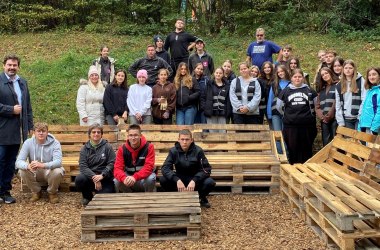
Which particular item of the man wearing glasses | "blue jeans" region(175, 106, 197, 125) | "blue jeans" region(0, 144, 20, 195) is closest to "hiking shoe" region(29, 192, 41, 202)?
"blue jeans" region(0, 144, 20, 195)

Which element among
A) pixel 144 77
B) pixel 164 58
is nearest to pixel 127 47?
pixel 164 58

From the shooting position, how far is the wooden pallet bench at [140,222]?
5707 millimetres

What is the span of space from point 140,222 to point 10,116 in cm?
288

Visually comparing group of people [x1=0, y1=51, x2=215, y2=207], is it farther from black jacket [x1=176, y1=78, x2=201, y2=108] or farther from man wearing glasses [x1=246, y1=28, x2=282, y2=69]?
man wearing glasses [x1=246, y1=28, x2=282, y2=69]

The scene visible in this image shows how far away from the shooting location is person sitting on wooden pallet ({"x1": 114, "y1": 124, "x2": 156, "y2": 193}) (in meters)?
7.00

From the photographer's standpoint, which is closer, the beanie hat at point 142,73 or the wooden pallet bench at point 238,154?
the wooden pallet bench at point 238,154

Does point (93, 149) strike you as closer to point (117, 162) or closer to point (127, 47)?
point (117, 162)

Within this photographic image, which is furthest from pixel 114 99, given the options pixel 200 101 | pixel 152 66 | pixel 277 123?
pixel 277 123

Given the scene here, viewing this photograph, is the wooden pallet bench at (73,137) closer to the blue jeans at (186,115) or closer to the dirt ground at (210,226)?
the dirt ground at (210,226)

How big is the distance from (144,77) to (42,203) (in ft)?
9.71

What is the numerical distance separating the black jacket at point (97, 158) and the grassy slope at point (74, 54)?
3.92m

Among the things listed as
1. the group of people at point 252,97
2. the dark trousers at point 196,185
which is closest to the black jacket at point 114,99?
the group of people at point 252,97

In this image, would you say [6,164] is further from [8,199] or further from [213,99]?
[213,99]

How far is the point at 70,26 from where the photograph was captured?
837 inches
